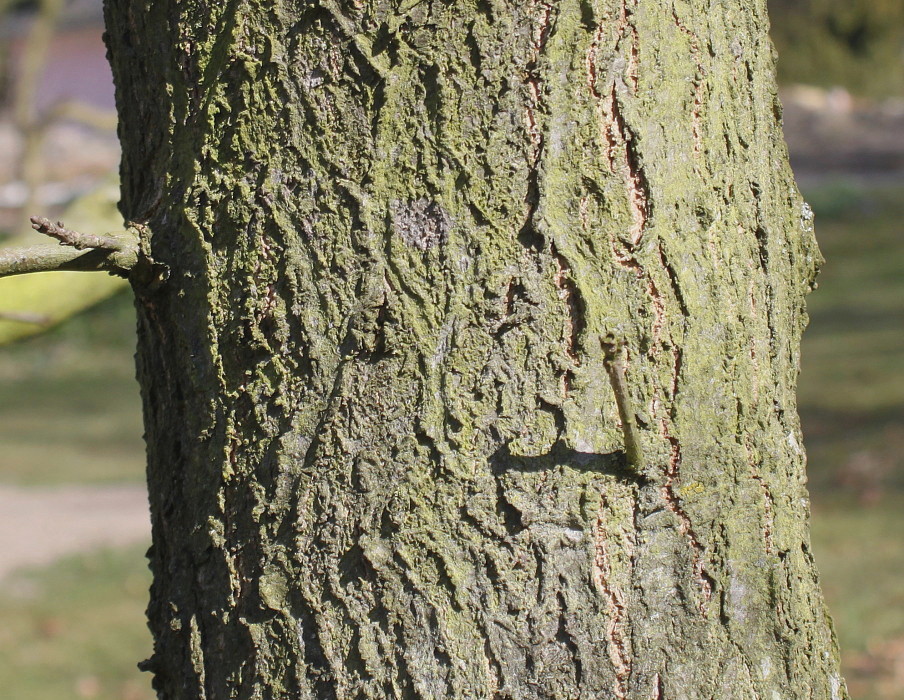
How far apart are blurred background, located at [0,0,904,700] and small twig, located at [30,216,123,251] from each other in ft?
3.63

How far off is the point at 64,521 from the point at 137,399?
15.2ft

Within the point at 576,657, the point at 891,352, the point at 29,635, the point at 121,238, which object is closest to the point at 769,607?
the point at 576,657

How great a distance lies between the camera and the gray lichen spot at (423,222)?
1289 mm

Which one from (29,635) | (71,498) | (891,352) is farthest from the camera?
(891,352)

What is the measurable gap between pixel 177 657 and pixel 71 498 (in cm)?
703

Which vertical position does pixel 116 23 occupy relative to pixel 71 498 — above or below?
below

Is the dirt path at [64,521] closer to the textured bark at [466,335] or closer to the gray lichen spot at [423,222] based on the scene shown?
the textured bark at [466,335]

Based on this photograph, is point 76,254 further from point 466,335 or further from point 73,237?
point 466,335

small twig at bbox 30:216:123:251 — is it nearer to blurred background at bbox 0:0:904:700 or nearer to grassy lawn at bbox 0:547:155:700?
blurred background at bbox 0:0:904:700

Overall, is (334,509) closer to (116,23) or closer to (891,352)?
(116,23)

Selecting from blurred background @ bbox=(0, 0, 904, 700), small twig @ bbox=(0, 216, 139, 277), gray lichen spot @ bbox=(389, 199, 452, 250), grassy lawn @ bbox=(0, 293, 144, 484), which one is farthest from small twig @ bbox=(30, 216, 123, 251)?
grassy lawn @ bbox=(0, 293, 144, 484)

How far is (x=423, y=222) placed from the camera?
4.24 feet

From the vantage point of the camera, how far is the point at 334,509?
52.0 inches

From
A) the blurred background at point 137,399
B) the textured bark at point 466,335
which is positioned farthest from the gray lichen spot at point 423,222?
the blurred background at point 137,399
